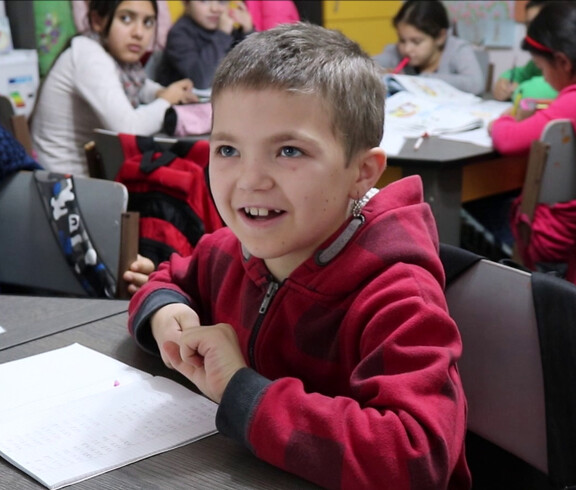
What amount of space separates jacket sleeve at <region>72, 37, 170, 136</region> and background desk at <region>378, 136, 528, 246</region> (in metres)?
0.92

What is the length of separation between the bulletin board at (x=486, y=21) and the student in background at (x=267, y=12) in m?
1.17

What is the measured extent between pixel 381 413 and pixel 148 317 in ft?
1.36

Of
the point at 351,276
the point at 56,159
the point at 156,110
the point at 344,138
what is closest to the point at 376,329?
the point at 351,276

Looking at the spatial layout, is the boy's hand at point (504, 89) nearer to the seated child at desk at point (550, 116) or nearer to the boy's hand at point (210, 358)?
Result: the seated child at desk at point (550, 116)

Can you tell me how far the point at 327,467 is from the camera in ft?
2.42

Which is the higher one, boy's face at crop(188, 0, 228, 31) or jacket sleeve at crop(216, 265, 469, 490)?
boy's face at crop(188, 0, 228, 31)

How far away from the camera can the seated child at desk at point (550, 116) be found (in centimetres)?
231

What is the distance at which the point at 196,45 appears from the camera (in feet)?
12.1

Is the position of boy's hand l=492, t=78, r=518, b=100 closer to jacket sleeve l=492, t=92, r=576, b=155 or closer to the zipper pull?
jacket sleeve l=492, t=92, r=576, b=155

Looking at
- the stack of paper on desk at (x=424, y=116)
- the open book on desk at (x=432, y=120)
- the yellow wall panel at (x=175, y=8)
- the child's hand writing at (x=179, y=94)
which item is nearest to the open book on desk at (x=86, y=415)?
the open book on desk at (x=432, y=120)

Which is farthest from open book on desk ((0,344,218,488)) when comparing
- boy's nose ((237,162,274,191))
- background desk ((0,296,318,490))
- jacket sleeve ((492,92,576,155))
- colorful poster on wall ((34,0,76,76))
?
colorful poster on wall ((34,0,76,76))

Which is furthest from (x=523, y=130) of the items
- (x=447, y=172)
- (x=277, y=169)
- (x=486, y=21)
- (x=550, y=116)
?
(x=486, y=21)

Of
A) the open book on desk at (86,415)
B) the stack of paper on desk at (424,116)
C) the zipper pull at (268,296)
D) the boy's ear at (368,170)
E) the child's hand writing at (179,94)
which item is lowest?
the stack of paper on desk at (424,116)

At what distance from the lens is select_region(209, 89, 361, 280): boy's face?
0.85 meters
